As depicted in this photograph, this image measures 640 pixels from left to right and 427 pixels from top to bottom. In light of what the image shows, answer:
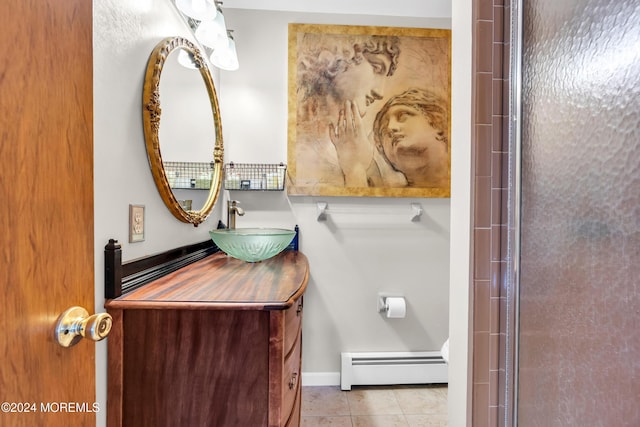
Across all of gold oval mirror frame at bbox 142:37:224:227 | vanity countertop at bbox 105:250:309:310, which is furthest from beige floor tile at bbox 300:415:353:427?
gold oval mirror frame at bbox 142:37:224:227

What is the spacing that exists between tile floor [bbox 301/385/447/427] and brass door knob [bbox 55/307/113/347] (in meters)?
1.50

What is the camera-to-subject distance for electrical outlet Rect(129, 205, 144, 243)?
3.28ft

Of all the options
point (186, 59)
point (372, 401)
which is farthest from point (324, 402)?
point (186, 59)

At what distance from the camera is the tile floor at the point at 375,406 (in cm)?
173

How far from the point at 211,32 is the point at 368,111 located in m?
1.04

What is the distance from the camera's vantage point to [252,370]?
0.86 m

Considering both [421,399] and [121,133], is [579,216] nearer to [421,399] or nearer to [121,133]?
[121,133]

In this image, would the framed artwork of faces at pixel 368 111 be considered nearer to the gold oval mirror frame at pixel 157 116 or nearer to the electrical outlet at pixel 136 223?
the gold oval mirror frame at pixel 157 116

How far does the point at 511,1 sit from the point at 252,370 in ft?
4.55

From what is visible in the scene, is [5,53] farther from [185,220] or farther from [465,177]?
[465,177]

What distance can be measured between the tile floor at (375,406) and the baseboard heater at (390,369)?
2.0 inches

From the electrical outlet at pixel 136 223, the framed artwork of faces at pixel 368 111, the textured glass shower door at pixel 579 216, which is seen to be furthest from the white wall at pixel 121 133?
the textured glass shower door at pixel 579 216

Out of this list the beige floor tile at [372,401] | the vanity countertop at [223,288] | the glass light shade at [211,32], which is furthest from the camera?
the beige floor tile at [372,401]

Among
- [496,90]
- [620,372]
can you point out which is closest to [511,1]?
[496,90]
